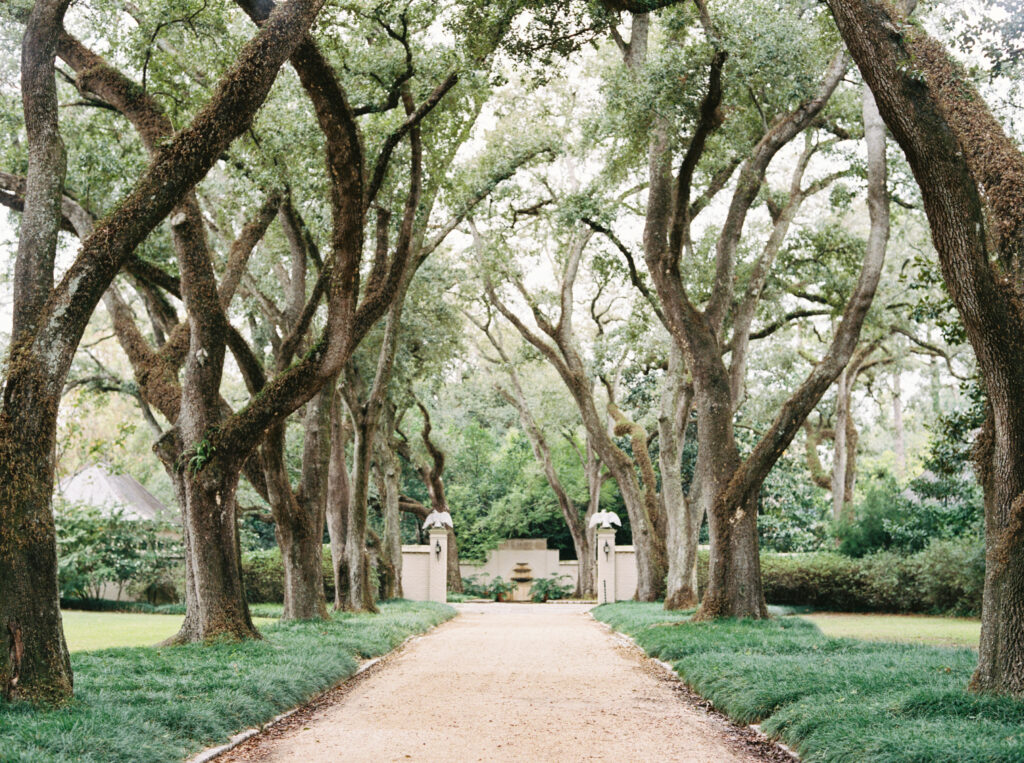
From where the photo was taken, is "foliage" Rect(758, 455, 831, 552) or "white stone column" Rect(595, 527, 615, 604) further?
"foliage" Rect(758, 455, 831, 552)

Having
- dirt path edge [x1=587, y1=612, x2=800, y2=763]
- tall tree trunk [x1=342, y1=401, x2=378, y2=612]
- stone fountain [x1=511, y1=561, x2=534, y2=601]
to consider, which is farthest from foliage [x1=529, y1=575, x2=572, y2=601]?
dirt path edge [x1=587, y1=612, x2=800, y2=763]

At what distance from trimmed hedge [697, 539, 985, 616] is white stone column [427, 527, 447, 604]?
22.2ft

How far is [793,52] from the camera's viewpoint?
10.4 m

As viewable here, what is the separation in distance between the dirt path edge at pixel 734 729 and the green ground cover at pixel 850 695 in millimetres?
59

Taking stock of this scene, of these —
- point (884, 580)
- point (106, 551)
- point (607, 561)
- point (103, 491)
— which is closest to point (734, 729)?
point (884, 580)

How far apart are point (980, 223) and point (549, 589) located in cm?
2494

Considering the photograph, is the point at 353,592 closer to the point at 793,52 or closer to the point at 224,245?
the point at 224,245

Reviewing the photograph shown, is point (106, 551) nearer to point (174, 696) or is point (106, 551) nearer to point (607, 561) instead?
point (607, 561)

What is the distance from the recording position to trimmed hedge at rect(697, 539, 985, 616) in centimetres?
1670

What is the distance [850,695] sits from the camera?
5.78 metres

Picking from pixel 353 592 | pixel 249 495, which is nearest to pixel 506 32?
pixel 353 592

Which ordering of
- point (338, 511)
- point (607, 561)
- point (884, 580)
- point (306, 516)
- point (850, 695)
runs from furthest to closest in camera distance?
point (607, 561) < point (884, 580) < point (338, 511) < point (306, 516) < point (850, 695)

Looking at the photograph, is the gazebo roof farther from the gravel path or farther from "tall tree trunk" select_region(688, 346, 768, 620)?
the gravel path

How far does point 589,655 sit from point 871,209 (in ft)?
21.6
